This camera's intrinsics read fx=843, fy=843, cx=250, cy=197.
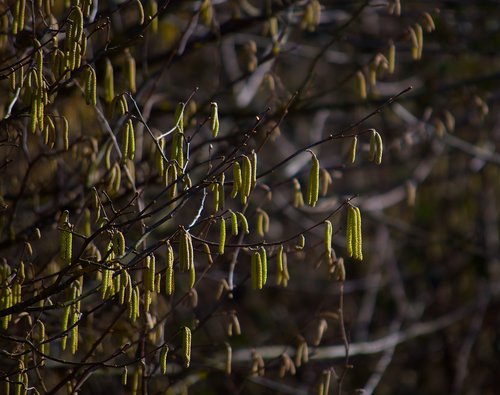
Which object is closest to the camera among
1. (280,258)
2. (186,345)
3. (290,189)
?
(186,345)

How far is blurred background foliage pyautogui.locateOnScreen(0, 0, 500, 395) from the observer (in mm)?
4152

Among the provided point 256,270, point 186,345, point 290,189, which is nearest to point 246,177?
point 256,270

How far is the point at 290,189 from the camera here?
7.87m

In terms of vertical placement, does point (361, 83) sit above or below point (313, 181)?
below

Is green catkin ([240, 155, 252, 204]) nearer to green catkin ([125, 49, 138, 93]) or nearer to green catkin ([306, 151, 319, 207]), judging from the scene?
green catkin ([306, 151, 319, 207])

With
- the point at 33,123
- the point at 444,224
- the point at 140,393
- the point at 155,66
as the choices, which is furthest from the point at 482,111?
the point at 444,224

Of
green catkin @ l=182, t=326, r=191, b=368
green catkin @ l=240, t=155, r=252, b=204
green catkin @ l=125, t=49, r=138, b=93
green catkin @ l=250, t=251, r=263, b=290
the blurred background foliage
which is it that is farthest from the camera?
the blurred background foliage

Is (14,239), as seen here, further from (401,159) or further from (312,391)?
(401,159)

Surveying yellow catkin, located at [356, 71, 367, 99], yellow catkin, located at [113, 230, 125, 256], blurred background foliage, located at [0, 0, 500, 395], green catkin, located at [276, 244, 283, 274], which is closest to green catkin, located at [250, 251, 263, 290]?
green catkin, located at [276, 244, 283, 274]

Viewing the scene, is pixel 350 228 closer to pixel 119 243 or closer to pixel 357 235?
pixel 357 235

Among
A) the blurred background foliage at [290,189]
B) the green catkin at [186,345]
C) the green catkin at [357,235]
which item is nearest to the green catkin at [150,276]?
the blurred background foliage at [290,189]

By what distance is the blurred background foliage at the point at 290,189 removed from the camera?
13.6 feet

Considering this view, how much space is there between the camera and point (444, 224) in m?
9.12

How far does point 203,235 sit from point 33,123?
2.96ft
